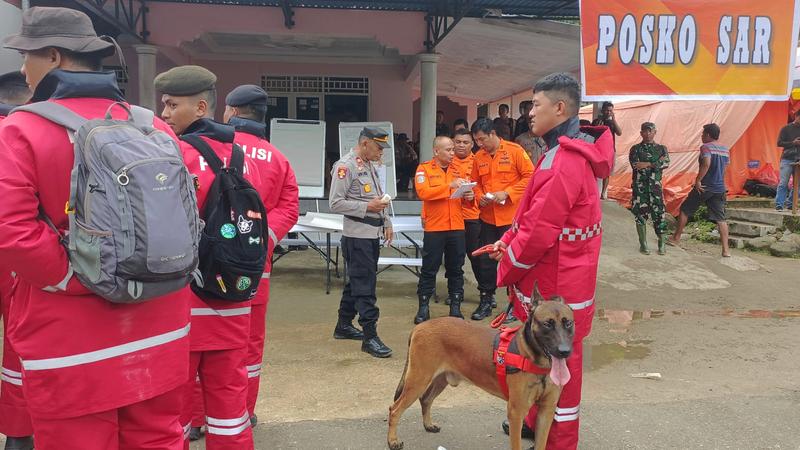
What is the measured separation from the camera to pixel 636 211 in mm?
9539

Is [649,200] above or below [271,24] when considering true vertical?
below

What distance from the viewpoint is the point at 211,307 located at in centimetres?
266

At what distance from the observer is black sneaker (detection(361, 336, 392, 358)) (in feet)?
16.6

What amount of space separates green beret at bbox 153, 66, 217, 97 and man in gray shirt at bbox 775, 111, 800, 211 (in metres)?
12.2

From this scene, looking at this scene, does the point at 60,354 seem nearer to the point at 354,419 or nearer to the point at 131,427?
the point at 131,427

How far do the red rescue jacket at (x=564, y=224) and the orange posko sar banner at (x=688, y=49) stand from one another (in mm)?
2315

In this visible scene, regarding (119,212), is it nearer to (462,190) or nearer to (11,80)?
(11,80)

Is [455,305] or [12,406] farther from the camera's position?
[455,305]

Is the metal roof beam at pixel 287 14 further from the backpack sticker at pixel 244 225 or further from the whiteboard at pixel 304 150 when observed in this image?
the backpack sticker at pixel 244 225

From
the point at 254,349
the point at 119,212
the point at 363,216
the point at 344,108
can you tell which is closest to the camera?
the point at 119,212

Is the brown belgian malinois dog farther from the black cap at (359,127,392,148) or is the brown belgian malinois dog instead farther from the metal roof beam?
the metal roof beam

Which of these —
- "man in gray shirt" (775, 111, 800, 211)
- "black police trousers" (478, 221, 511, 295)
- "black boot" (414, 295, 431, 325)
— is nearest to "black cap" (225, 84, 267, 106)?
"black boot" (414, 295, 431, 325)

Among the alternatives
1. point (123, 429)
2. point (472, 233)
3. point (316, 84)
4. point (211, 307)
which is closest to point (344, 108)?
point (316, 84)

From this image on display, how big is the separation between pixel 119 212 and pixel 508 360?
6.62 feet
